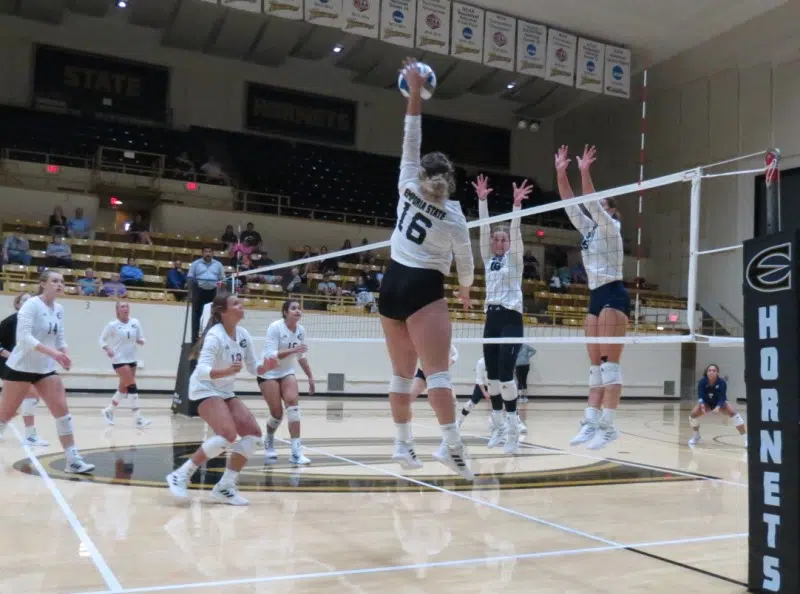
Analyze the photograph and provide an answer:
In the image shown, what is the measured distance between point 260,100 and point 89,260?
31.0 ft

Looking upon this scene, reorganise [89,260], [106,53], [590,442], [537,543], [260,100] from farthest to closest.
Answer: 1. [260,100]
2. [106,53]
3. [89,260]
4. [590,442]
5. [537,543]

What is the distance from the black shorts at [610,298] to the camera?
5410 mm

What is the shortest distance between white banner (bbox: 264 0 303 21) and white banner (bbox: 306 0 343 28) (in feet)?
0.62

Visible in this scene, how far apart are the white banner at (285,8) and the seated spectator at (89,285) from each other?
21.1ft

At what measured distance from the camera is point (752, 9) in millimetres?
17734

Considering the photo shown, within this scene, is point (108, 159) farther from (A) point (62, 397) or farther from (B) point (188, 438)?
(A) point (62, 397)

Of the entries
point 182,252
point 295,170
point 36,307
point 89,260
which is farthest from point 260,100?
point 36,307

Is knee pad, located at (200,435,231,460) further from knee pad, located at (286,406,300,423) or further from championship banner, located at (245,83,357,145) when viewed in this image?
championship banner, located at (245,83,357,145)

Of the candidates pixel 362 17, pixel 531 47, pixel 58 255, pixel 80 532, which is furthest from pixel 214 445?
pixel 531 47

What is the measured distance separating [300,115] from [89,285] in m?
11.1

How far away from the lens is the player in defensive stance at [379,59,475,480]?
374cm

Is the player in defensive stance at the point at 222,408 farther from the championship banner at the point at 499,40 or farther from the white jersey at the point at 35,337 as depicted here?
the championship banner at the point at 499,40

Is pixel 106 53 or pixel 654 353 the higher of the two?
pixel 106 53

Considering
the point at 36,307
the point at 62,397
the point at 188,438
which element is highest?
the point at 36,307
